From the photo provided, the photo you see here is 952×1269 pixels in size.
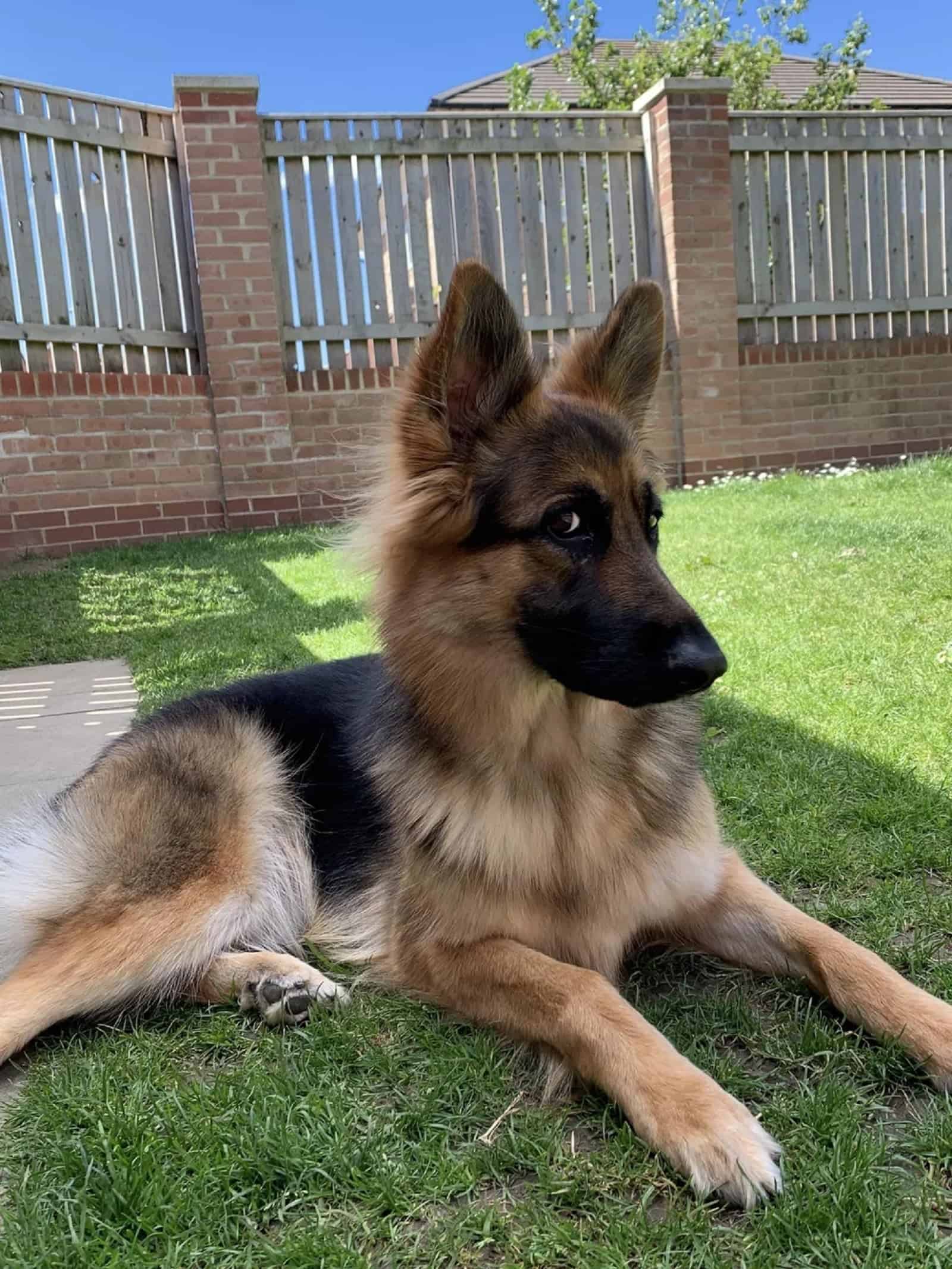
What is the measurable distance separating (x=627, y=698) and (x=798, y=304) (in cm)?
1017

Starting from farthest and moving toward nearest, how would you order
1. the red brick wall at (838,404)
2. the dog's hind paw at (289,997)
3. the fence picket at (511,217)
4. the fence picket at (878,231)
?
the fence picket at (878,231) → the red brick wall at (838,404) → the fence picket at (511,217) → the dog's hind paw at (289,997)

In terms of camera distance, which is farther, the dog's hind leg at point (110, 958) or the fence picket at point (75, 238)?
the fence picket at point (75, 238)

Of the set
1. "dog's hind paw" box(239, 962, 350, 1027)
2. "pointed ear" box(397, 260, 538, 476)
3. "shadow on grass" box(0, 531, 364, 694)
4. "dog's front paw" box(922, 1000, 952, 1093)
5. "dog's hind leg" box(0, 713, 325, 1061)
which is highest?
"pointed ear" box(397, 260, 538, 476)

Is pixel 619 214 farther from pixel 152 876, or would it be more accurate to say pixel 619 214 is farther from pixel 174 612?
pixel 152 876

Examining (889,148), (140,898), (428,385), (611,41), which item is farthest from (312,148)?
(611,41)

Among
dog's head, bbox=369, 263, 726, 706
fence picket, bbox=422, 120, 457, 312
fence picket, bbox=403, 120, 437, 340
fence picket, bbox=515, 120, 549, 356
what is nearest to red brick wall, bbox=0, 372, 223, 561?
fence picket, bbox=403, 120, 437, 340

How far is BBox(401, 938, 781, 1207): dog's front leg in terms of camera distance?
1.64 m

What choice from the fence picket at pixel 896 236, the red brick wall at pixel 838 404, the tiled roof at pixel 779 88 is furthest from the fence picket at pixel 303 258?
the tiled roof at pixel 779 88

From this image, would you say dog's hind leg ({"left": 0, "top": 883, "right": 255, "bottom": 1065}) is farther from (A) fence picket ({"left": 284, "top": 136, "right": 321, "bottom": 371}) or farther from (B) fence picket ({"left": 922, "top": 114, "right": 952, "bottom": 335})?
(B) fence picket ({"left": 922, "top": 114, "right": 952, "bottom": 335})

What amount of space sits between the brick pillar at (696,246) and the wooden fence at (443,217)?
14.1 inches

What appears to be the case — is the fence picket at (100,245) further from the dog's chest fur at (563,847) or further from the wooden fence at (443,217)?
the dog's chest fur at (563,847)

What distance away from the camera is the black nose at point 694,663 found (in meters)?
1.99

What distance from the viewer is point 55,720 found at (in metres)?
4.68

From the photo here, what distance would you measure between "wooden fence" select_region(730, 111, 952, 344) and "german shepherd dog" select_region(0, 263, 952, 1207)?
9.11m
